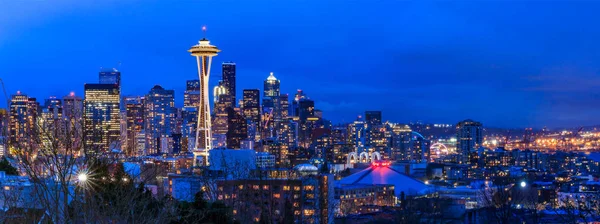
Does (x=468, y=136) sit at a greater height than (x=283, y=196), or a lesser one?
greater

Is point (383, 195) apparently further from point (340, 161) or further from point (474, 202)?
point (340, 161)

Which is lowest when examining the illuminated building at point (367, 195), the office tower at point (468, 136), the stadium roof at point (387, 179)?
the illuminated building at point (367, 195)

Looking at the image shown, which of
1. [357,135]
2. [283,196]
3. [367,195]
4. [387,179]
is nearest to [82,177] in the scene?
[283,196]

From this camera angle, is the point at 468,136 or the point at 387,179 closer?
the point at 387,179

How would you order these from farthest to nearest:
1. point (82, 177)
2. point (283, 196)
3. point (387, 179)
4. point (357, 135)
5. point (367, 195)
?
point (357, 135) < point (387, 179) < point (367, 195) < point (283, 196) < point (82, 177)

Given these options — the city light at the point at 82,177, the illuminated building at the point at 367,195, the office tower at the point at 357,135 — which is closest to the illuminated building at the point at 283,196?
the city light at the point at 82,177

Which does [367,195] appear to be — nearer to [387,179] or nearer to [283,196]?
[387,179]

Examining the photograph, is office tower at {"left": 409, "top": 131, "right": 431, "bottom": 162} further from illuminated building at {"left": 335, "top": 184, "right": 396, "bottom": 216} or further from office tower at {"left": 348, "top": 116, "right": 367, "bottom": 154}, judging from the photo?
illuminated building at {"left": 335, "top": 184, "right": 396, "bottom": 216}

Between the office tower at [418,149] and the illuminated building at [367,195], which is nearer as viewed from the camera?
the illuminated building at [367,195]

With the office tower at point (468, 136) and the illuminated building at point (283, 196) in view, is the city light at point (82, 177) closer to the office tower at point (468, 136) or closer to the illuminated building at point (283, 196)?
the illuminated building at point (283, 196)

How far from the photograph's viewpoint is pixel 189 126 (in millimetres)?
116750

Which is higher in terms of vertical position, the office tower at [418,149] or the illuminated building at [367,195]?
the office tower at [418,149]

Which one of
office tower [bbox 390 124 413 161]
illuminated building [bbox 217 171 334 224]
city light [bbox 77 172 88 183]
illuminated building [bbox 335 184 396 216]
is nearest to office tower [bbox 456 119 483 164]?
office tower [bbox 390 124 413 161]

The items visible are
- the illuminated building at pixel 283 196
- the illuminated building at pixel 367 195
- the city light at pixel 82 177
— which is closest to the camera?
the city light at pixel 82 177
